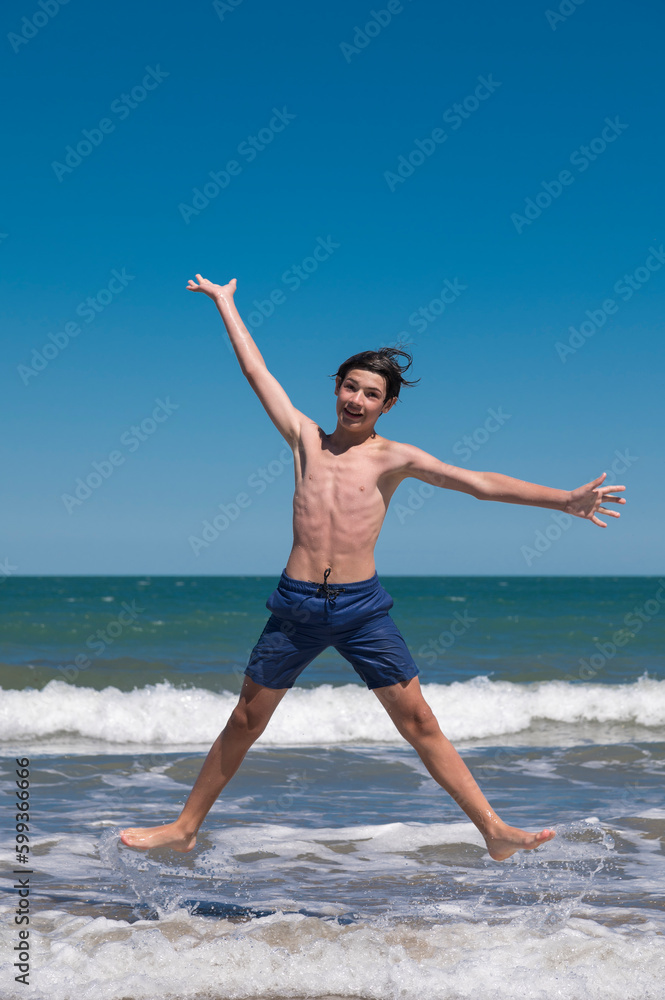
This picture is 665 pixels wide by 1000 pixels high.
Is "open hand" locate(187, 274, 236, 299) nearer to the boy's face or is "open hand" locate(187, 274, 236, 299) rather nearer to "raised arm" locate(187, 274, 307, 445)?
"raised arm" locate(187, 274, 307, 445)

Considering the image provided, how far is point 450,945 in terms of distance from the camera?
11.7 feet

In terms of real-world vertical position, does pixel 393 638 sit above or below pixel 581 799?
above

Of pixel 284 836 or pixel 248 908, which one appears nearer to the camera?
pixel 248 908

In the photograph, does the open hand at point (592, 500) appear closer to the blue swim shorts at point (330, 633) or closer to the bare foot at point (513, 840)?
the blue swim shorts at point (330, 633)

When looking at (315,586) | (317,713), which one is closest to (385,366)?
(315,586)

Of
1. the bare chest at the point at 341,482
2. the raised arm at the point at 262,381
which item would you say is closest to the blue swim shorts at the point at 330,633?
the bare chest at the point at 341,482

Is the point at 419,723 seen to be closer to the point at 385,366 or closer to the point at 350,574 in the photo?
the point at 350,574

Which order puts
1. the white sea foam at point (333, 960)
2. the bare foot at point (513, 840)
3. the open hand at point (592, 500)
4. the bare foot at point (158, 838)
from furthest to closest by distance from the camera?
the bare foot at point (158, 838) < the bare foot at point (513, 840) < the open hand at point (592, 500) < the white sea foam at point (333, 960)

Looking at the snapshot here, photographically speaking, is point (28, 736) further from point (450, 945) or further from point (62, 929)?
point (450, 945)

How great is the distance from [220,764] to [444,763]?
101cm

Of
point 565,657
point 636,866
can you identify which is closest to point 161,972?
point 636,866

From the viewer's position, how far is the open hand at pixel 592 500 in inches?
141

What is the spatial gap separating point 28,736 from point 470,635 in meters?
13.1

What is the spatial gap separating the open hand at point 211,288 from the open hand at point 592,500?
1877 millimetres
